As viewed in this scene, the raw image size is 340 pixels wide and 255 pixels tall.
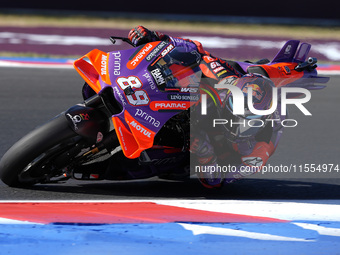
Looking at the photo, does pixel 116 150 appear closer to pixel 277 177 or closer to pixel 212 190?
pixel 212 190

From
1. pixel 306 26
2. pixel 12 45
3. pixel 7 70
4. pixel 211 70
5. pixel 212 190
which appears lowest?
pixel 212 190

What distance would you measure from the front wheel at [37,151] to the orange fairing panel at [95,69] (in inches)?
10.6

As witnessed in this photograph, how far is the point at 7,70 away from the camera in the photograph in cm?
812

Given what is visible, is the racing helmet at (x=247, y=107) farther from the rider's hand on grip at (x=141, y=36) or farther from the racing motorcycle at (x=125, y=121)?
the rider's hand on grip at (x=141, y=36)

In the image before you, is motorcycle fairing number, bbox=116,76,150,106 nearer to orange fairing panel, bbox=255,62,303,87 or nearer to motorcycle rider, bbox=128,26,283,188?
motorcycle rider, bbox=128,26,283,188

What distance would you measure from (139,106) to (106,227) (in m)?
0.69

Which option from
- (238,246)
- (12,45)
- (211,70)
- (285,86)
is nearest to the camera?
(238,246)

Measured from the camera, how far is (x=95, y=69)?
12.6ft

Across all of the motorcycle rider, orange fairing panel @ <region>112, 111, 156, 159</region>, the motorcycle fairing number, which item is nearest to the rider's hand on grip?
the motorcycle rider

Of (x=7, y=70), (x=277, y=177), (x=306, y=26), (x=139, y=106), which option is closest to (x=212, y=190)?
(x=277, y=177)

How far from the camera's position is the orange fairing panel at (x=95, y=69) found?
3.76 m

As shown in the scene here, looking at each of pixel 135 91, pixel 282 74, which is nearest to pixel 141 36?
pixel 135 91

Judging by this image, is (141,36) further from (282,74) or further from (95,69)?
(282,74)

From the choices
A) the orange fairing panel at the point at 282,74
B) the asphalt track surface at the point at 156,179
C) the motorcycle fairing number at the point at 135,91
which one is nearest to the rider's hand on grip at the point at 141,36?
the motorcycle fairing number at the point at 135,91
